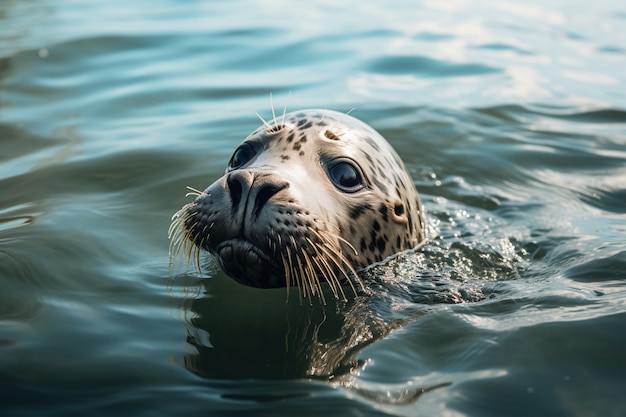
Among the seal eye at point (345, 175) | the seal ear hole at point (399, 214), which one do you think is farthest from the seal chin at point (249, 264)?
the seal ear hole at point (399, 214)

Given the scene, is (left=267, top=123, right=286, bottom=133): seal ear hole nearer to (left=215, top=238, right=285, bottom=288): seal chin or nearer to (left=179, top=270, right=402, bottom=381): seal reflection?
(left=179, top=270, right=402, bottom=381): seal reflection

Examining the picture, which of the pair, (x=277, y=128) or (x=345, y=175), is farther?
(x=277, y=128)

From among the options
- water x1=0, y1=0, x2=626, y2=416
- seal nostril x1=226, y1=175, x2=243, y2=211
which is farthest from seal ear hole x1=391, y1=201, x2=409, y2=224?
seal nostril x1=226, y1=175, x2=243, y2=211

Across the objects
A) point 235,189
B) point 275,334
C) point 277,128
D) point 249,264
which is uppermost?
point 277,128

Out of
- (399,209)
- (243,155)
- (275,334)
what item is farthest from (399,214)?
(275,334)

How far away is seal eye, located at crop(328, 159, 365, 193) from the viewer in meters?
3.79

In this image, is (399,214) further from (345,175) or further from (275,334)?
(275,334)

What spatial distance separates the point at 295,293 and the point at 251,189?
69 cm

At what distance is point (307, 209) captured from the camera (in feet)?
11.0

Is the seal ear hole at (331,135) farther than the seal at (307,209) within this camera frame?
Yes

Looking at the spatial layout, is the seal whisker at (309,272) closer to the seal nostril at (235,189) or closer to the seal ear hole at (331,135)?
the seal nostril at (235,189)

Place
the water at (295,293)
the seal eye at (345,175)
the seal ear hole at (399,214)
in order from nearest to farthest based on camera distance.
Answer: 1. the water at (295,293)
2. the seal eye at (345,175)
3. the seal ear hole at (399,214)

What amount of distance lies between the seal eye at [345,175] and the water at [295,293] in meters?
0.40

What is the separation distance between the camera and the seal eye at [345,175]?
379 centimetres
